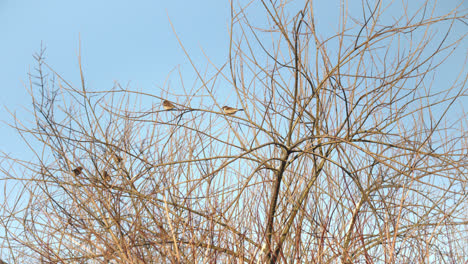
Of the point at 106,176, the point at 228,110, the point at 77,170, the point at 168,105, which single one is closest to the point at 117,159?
the point at 106,176

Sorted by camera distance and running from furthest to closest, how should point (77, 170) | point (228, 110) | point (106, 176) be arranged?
point (106, 176) → point (77, 170) → point (228, 110)

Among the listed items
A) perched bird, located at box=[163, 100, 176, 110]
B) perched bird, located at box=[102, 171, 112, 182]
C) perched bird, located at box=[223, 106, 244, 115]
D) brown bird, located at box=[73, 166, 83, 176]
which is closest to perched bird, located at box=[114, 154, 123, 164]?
perched bird, located at box=[102, 171, 112, 182]

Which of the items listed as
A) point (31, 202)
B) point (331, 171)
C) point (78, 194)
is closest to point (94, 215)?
point (78, 194)

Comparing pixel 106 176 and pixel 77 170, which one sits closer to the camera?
pixel 77 170

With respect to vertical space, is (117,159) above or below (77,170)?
above

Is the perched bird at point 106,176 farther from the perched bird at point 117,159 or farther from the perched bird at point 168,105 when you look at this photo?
the perched bird at point 168,105

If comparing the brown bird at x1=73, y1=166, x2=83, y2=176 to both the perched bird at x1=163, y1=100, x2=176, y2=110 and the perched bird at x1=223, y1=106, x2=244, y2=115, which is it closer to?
the perched bird at x1=163, y1=100, x2=176, y2=110

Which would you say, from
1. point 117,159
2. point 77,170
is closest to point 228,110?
point 117,159

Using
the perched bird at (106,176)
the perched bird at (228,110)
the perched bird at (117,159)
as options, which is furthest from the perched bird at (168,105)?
the perched bird at (106,176)

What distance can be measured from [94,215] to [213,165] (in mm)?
1058

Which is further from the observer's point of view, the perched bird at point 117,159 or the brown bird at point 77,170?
the perched bird at point 117,159

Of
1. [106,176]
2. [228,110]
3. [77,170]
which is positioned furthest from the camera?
[106,176]

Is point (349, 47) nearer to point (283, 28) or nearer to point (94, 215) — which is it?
point (283, 28)

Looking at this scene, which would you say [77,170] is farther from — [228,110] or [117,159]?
[228,110]
